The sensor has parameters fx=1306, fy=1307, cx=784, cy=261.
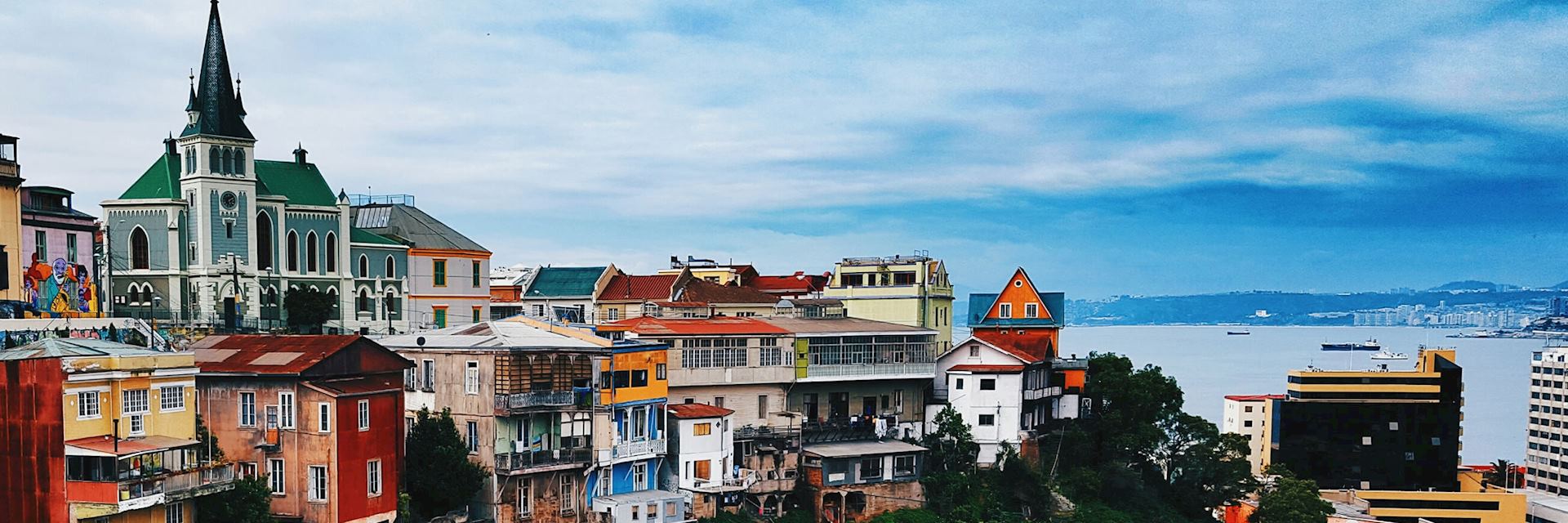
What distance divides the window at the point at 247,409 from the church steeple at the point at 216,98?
62.4 feet

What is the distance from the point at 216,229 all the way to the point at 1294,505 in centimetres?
4830

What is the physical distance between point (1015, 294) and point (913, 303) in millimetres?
5387

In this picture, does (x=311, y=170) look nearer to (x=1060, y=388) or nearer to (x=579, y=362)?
(x=579, y=362)

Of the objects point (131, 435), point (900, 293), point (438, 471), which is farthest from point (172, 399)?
point (900, 293)

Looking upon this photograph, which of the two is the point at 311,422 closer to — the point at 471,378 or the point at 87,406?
the point at 87,406

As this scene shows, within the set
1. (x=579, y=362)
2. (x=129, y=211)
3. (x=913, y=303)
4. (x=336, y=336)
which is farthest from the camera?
(x=913, y=303)

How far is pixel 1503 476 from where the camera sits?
279ft

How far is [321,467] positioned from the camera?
1399 inches

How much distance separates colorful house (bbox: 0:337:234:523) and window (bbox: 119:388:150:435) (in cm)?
2

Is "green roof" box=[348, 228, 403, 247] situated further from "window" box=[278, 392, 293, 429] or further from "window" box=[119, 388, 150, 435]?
"window" box=[119, 388, 150, 435]

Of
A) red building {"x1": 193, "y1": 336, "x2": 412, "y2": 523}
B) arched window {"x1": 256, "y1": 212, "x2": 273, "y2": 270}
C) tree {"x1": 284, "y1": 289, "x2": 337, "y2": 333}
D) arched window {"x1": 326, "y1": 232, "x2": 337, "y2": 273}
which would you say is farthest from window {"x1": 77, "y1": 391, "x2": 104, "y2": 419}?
arched window {"x1": 326, "y1": 232, "x2": 337, "y2": 273}

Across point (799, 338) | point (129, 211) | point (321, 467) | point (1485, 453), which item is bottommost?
point (1485, 453)

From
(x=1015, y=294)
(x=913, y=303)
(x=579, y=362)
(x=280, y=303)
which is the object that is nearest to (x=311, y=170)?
(x=280, y=303)

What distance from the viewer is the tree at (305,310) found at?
172 feet
